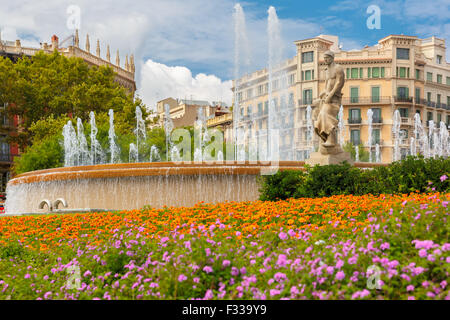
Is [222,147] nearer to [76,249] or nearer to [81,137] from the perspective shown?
[81,137]

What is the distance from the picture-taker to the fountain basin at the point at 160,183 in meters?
14.3

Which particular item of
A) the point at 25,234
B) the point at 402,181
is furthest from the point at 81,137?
the point at 402,181

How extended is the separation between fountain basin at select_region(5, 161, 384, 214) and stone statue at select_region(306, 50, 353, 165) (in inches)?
44.1

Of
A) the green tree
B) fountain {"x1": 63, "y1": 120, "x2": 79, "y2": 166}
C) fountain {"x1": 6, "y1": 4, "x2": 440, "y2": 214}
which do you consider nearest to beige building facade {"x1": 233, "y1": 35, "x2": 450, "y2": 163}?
the green tree

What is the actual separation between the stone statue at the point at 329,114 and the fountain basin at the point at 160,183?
1.12 metres

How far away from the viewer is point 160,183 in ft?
47.6

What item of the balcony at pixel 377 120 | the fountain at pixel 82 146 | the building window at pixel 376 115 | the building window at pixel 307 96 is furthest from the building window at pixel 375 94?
the fountain at pixel 82 146

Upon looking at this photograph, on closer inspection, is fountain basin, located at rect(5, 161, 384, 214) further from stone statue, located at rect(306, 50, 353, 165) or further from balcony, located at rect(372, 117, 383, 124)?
balcony, located at rect(372, 117, 383, 124)

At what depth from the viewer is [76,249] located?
701cm

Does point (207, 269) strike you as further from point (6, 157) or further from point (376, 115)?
point (376, 115)

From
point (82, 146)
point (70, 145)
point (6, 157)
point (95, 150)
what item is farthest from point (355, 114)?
point (6, 157)

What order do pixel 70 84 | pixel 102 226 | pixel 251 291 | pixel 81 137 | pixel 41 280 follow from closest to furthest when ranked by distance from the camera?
pixel 251 291 < pixel 41 280 < pixel 102 226 < pixel 81 137 < pixel 70 84

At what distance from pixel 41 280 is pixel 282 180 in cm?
697

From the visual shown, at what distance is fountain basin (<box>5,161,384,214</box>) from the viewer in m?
14.3
